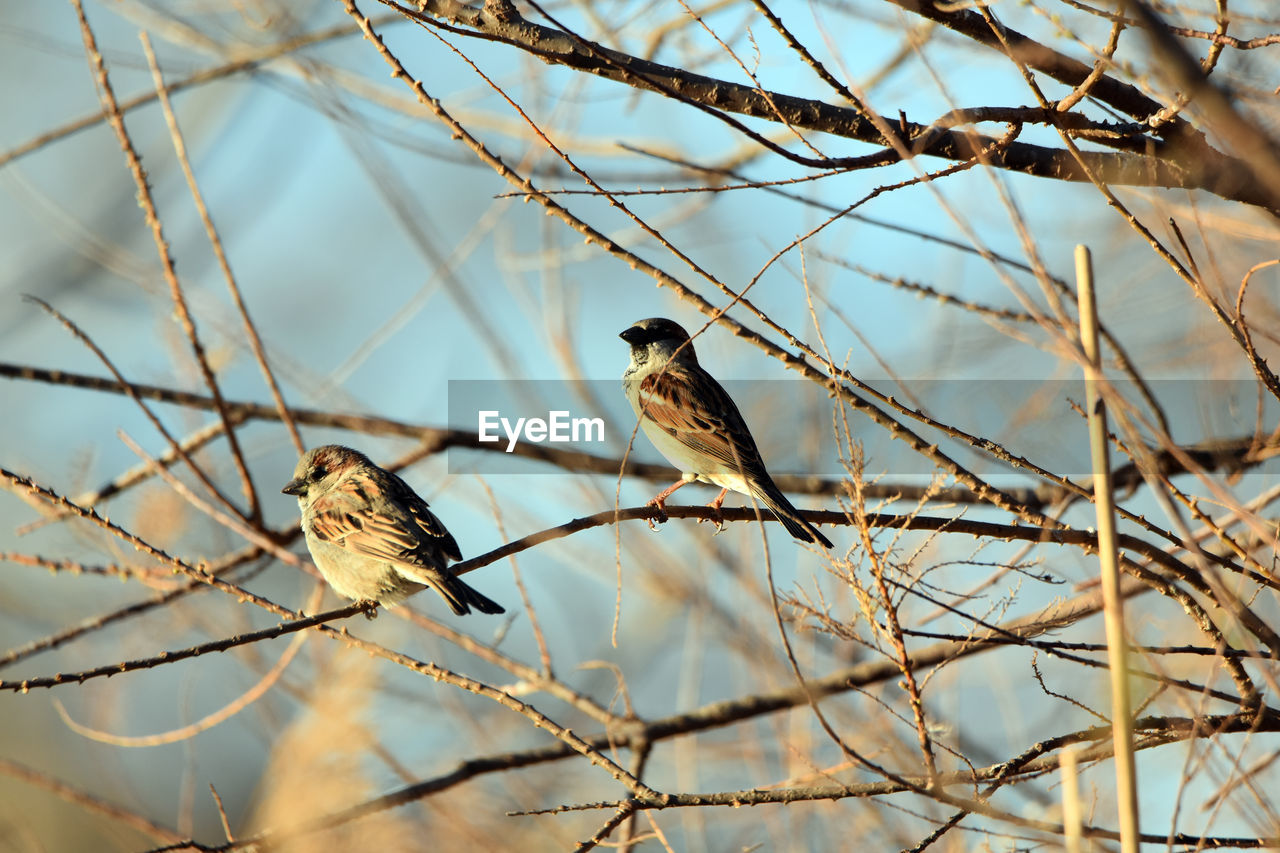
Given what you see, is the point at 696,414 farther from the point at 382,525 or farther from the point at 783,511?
the point at 382,525

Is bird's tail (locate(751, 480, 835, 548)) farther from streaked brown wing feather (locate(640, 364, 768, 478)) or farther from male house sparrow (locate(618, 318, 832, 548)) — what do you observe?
streaked brown wing feather (locate(640, 364, 768, 478))

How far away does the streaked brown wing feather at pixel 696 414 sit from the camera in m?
4.82

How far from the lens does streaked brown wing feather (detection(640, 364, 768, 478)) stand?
15.8 feet


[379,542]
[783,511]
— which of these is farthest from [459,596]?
[783,511]

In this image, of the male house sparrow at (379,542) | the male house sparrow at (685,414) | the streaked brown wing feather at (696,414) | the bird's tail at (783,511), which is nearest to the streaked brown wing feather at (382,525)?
the male house sparrow at (379,542)

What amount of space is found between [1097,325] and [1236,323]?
31.2 inches

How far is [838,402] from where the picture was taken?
2223 mm

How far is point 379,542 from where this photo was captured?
4.26m

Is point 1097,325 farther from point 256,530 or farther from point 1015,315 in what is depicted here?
point 256,530

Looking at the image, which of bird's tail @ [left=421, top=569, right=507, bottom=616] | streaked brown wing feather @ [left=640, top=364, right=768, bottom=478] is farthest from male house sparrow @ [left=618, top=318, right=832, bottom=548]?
bird's tail @ [left=421, top=569, right=507, bottom=616]

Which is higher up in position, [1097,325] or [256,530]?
[256,530]

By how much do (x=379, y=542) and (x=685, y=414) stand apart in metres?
1.56

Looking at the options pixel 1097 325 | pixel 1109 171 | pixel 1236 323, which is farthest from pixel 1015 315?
pixel 1097 325

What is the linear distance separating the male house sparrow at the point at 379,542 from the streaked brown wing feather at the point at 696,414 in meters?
1.14
